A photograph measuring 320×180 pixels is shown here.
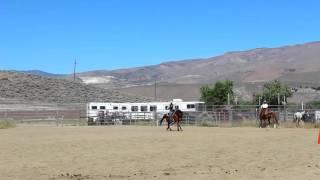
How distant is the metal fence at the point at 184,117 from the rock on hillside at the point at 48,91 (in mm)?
22743

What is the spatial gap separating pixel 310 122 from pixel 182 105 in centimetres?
1911

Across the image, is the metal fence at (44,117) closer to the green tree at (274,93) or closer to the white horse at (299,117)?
the white horse at (299,117)

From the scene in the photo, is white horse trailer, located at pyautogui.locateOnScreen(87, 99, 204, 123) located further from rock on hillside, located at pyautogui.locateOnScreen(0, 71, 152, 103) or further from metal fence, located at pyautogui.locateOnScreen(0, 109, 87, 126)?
rock on hillside, located at pyautogui.locateOnScreen(0, 71, 152, 103)

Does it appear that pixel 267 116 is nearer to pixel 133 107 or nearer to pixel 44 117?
pixel 133 107

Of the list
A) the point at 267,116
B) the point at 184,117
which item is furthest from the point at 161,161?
the point at 184,117

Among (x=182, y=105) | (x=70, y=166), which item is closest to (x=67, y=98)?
(x=182, y=105)

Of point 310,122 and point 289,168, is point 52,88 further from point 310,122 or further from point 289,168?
point 289,168

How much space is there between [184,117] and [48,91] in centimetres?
4111

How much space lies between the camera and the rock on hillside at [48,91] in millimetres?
83625

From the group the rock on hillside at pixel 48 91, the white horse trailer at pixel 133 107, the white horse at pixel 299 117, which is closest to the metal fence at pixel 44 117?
the white horse trailer at pixel 133 107

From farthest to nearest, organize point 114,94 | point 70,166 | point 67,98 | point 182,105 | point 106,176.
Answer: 1. point 114,94
2. point 67,98
3. point 182,105
4. point 70,166
5. point 106,176

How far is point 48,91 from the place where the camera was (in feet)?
287

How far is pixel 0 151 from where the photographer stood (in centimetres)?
2078

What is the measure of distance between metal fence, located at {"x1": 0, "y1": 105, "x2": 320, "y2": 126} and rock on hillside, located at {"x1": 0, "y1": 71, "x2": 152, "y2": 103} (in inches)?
895
